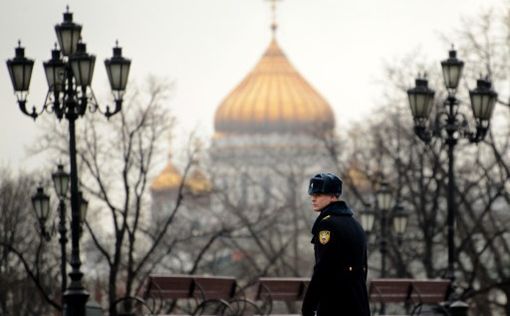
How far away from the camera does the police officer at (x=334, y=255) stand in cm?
1708

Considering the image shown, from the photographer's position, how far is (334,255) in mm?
17094

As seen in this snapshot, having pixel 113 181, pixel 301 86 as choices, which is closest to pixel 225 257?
pixel 113 181

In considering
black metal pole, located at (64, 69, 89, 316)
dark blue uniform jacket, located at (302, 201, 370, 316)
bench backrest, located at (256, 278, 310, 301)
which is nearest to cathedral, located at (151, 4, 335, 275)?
bench backrest, located at (256, 278, 310, 301)

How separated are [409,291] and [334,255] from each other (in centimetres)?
1437

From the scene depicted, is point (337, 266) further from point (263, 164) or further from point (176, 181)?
point (263, 164)

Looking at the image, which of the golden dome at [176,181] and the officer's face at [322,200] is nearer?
the officer's face at [322,200]

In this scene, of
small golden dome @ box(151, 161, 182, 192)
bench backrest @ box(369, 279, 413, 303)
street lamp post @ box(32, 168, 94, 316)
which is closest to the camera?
bench backrest @ box(369, 279, 413, 303)

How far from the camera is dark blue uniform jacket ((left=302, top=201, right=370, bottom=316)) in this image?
56.0 feet

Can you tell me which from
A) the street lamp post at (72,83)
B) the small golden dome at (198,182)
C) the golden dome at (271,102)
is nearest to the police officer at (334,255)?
the street lamp post at (72,83)

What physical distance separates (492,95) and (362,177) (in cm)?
3493

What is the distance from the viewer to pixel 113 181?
61.5 metres

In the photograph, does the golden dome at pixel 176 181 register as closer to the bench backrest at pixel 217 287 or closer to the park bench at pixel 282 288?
the park bench at pixel 282 288

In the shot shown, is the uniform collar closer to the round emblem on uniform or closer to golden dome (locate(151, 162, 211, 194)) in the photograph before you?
the round emblem on uniform

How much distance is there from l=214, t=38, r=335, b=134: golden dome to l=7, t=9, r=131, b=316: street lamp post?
130347mm
